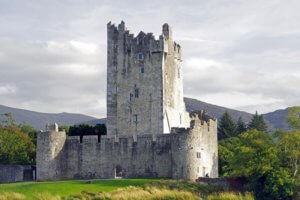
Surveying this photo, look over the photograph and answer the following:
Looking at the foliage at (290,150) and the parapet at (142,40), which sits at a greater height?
the parapet at (142,40)

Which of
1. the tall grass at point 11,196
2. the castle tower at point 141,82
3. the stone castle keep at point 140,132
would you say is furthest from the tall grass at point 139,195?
the castle tower at point 141,82

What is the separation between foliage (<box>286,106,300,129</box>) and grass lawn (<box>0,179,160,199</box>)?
11.5 m

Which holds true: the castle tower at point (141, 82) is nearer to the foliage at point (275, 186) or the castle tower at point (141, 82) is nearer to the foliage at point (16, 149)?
the foliage at point (16, 149)

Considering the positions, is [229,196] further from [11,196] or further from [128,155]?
[11,196]

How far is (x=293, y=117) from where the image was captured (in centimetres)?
5400

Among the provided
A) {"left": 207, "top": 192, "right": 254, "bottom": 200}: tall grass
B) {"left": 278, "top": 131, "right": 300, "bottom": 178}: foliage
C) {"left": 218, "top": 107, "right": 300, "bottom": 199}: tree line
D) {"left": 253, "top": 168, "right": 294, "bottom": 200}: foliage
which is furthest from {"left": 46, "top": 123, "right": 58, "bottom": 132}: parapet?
{"left": 278, "top": 131, "right": 300, "bottom": 178}: foliage

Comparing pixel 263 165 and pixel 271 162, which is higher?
pixel 271 162

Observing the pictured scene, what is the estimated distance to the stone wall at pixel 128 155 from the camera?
178 feet

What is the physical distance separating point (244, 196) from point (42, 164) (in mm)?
17549

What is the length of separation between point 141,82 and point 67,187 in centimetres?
1597

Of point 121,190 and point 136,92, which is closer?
point 121,190

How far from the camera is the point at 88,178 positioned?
57594 mm

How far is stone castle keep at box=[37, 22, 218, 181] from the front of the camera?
55.4 metres

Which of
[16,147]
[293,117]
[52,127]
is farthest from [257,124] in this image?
[52,127]
